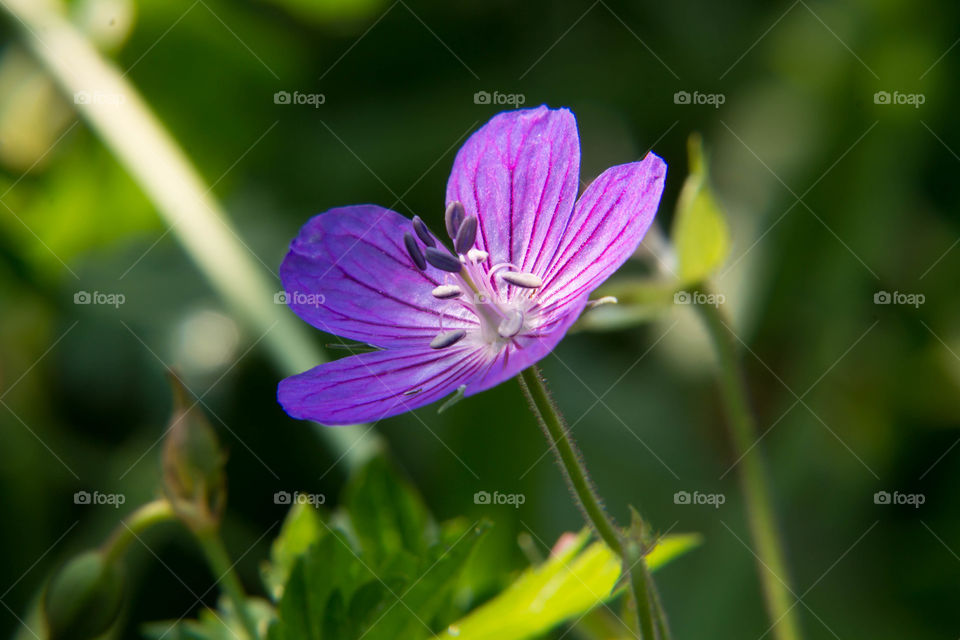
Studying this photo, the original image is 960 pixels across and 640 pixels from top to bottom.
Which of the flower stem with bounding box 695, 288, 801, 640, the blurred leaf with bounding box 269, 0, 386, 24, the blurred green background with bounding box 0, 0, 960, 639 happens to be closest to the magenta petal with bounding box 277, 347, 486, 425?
the flower stem with bounding box 695, 288, 801, 640

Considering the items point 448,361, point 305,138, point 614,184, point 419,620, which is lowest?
point 419,620

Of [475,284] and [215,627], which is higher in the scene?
[475,284]

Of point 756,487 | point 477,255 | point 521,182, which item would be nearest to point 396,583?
point 477,255

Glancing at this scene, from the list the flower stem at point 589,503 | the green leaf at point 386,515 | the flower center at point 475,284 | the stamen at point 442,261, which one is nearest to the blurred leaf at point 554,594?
the green leaf at point 386,515

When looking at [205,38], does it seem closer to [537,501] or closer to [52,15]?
[52,15]

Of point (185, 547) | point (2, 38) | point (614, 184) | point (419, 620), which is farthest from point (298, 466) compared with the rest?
point (2, 38)

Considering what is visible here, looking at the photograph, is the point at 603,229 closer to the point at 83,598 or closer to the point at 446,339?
the point at 446,339
